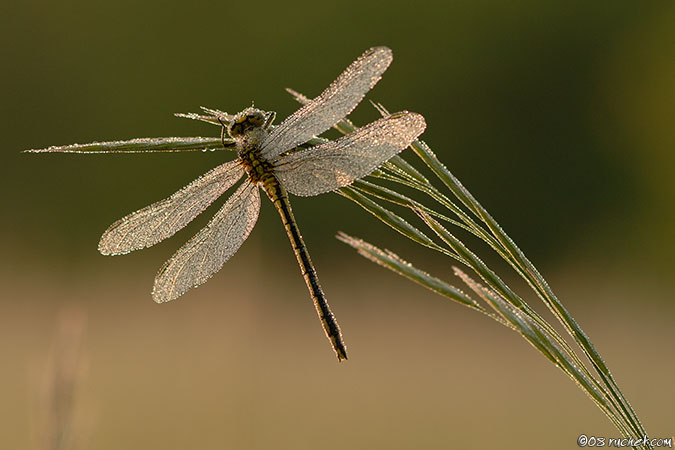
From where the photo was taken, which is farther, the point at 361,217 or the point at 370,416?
the point at 361,217

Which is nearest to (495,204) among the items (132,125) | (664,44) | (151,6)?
(664,44)

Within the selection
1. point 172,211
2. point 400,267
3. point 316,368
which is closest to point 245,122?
point 172,211

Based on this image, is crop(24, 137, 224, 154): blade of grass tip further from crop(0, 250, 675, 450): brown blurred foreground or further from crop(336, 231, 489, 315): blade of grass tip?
crop(0, 250, 675, 450): brown blurred foreground

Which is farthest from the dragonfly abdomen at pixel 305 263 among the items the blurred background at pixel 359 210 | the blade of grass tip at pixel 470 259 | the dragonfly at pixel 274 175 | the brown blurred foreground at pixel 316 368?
the blurred background at pixel 359 210

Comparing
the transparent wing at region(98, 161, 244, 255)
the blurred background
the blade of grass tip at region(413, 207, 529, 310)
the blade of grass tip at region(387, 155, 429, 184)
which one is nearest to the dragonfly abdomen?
the transparent wing at region(98, 161, 244, 255)

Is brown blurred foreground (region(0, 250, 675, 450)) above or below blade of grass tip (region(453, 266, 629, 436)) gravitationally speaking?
above

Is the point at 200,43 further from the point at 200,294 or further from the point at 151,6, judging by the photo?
the point at 200,294

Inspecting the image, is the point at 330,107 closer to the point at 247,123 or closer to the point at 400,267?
the point at 247,123
